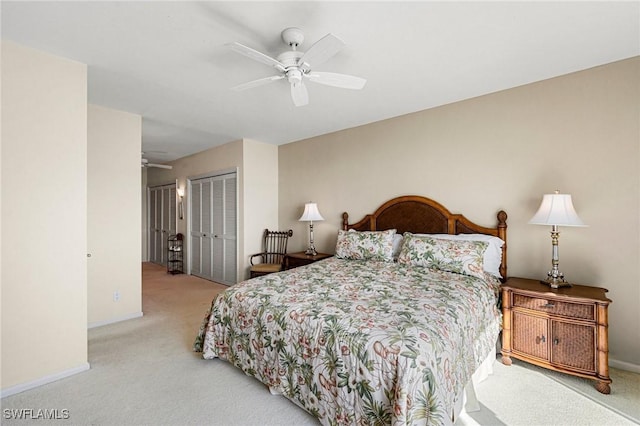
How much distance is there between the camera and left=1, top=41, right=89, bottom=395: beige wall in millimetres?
1985

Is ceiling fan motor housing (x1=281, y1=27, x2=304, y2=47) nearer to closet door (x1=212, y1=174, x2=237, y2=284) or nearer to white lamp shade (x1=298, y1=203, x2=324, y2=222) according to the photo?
white lamp shade (x1=298, y1=203, x2=324, y2=222)

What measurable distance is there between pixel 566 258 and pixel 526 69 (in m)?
1.67

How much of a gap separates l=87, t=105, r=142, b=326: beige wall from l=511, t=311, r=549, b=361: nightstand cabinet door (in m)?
4.00

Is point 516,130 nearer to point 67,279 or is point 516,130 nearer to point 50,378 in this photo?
point 67,279

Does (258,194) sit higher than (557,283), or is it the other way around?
(258,194)

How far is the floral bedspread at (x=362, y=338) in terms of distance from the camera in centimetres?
137

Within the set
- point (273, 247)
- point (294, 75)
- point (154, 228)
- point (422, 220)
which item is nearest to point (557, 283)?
point (422, 220)

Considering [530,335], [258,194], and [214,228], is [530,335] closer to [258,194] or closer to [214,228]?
[258,194]

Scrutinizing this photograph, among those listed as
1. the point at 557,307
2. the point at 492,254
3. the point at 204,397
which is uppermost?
the point at 492,254

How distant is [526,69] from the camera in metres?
2.43

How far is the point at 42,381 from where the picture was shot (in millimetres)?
2090

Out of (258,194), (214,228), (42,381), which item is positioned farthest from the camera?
(214,228)

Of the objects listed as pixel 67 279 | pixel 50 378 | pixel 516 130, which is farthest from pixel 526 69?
pixel 50 378

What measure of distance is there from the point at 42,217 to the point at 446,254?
3.28 metres
